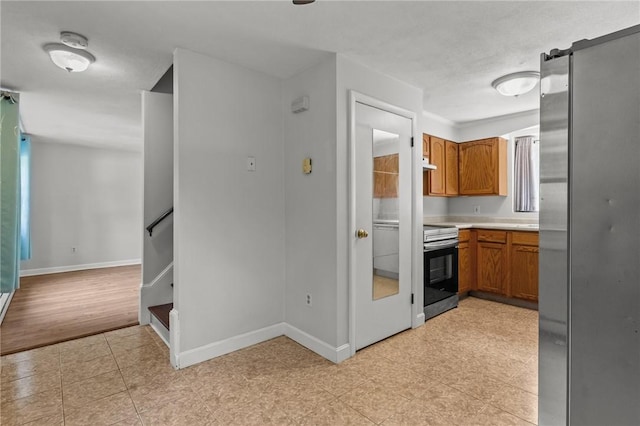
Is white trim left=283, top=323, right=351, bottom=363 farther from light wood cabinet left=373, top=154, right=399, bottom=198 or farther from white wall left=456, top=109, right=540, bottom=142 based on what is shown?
white wall left=456, top=109, right=540, bottom=142

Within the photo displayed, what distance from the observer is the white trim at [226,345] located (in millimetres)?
2424

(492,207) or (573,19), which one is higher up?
(573,19)

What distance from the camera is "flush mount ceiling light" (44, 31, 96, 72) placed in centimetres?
220

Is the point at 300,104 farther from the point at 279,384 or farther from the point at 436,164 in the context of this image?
the point at 436,164

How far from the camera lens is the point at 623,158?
2.41 ft

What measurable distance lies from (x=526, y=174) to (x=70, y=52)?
5.04 meters

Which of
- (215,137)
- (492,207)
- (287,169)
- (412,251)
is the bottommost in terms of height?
(412,251)

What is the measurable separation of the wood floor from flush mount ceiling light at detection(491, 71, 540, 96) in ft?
13.8

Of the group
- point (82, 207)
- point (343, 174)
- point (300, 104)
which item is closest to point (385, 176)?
point (343, 174)

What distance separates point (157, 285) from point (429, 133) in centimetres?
372

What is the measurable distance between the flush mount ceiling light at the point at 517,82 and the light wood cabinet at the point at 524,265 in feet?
5.20

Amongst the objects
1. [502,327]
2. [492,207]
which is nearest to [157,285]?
[502,327]

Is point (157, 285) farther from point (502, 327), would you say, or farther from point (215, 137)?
point (502, 327)

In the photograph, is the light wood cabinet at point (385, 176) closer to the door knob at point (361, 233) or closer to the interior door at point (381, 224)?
the interior door at point (381, 224)
